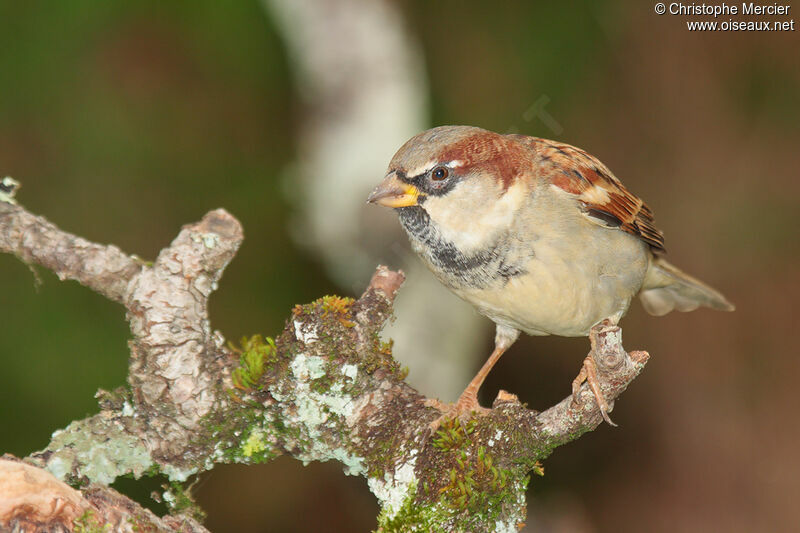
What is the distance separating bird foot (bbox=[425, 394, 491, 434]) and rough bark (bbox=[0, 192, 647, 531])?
30 millimetres

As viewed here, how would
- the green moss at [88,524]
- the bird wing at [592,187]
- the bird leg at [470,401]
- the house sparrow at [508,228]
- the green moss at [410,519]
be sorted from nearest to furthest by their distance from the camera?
the green moss at [88,524], the green moss at [410,519], the bird leg at [470,401], the house sparrow at [508,228], the bird wing at [592,187]

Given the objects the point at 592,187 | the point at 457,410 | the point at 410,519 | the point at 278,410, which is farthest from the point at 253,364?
the point at 592,187

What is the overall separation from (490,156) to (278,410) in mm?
1224

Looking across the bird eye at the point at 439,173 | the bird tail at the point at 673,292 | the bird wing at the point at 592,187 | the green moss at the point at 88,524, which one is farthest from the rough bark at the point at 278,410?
the bird tail at the point at 673,292

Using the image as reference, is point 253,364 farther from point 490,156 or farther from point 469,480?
point 490,156

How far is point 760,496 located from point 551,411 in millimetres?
4235

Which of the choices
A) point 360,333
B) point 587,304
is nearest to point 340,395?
point 360,333

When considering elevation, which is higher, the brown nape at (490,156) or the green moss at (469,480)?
the brown nape at (490,156)

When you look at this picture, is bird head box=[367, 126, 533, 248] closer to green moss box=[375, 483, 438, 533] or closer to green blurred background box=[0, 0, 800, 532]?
green moss box=[375, 483, 438, 533]

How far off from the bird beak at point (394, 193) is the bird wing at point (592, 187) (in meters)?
0.62

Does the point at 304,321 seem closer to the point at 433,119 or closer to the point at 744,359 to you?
the point at 433,119

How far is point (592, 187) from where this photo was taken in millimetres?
3566

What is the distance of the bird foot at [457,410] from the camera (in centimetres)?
282

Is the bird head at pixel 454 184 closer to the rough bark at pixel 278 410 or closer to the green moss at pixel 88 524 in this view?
the rough bark at pixel 278 410
